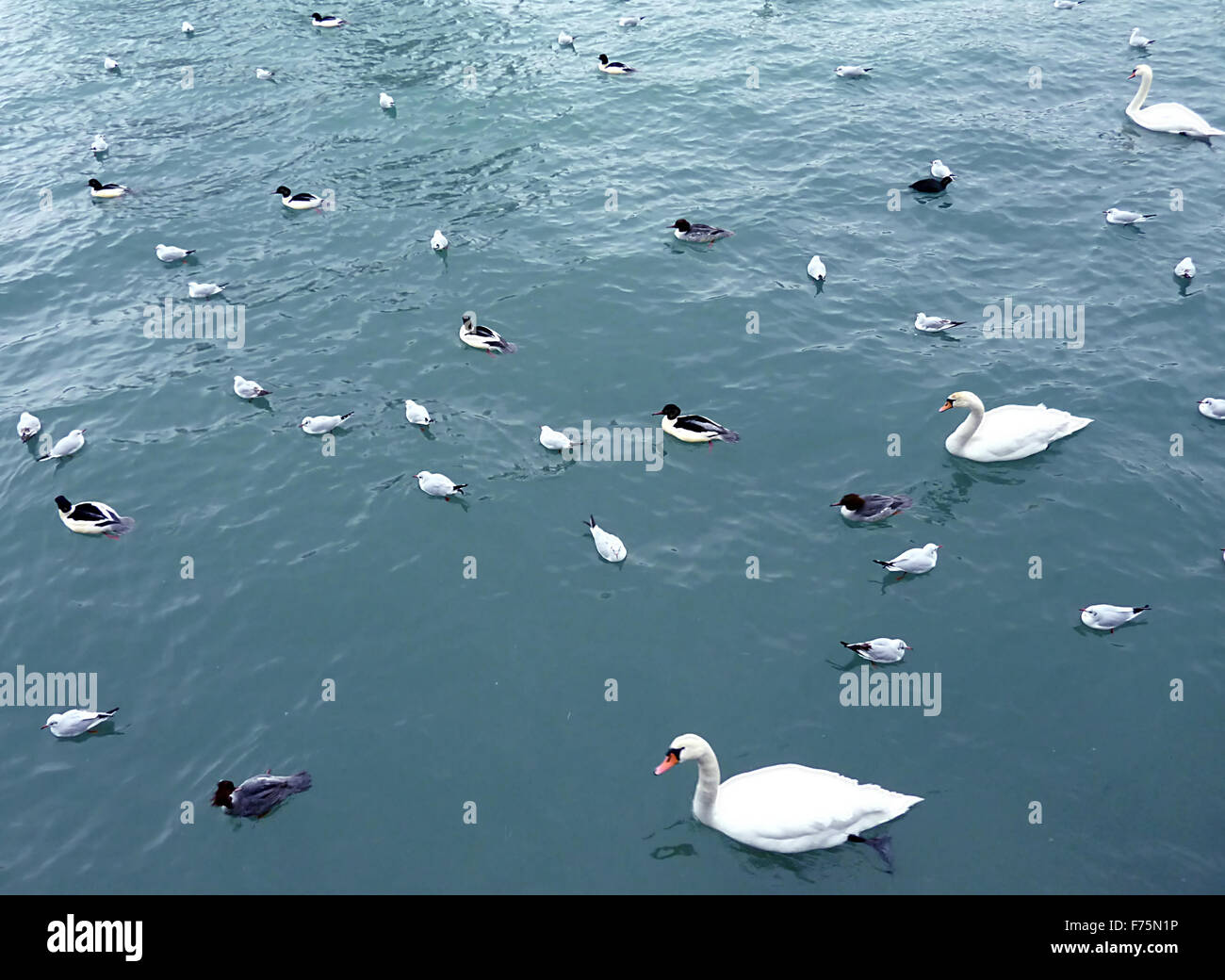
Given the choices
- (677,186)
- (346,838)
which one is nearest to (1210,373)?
(677,186)

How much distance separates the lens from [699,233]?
28.4 meters

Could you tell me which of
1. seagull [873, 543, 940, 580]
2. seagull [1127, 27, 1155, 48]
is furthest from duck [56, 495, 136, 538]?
seagull [1127, 27, 1155, 48]

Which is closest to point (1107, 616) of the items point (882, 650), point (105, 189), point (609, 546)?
point (882, 650)

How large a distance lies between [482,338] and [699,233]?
8268 millimetres

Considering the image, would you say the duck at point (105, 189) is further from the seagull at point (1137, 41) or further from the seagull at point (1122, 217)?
the seagull at point (1137, 41)

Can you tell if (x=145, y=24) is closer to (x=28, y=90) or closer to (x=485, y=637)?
(x=28, y=90)

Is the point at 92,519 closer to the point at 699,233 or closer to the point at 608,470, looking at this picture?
the point at 608,470

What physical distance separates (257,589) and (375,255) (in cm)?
1354

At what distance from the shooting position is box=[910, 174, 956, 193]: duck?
2939 cm

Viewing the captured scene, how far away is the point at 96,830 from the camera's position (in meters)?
16.0

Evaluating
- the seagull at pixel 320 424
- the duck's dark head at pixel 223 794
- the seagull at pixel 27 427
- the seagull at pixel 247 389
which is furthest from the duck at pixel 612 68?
the duck's dark head at pixel 223 794

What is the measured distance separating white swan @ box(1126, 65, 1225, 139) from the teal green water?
59cm

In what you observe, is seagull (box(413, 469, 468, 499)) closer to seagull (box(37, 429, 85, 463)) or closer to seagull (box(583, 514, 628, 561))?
seagull (box(583, 514, 628, 561))

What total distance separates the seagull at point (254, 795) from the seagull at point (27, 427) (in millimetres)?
13413
